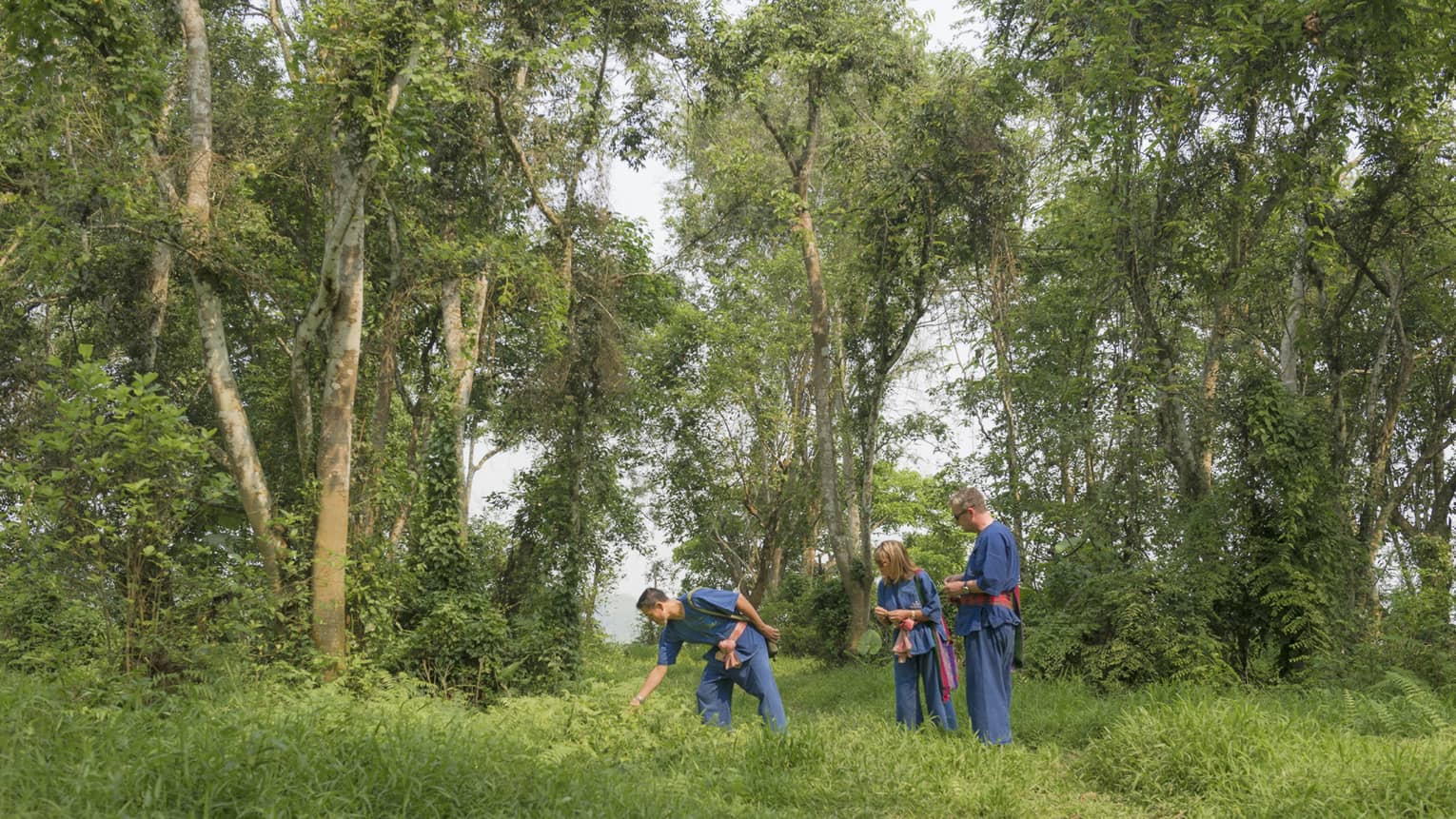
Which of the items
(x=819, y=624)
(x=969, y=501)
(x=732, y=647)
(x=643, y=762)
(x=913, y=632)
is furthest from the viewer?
(x=819, y=624)

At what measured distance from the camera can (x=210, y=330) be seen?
10445mm

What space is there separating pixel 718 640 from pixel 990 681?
2058 millimetres

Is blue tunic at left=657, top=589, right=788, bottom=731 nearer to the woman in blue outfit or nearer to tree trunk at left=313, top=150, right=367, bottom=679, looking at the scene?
the woman in blue outfit

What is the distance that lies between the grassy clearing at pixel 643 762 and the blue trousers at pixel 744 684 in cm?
18

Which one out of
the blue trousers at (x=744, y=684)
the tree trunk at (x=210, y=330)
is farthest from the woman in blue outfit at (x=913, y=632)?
the tree trunk at (x=210, y=330)

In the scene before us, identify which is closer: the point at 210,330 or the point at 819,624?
the point at 210,330

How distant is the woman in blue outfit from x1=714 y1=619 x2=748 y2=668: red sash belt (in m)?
1.13

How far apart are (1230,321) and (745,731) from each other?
44.8 ft

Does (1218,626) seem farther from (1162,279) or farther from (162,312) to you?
(162,312)

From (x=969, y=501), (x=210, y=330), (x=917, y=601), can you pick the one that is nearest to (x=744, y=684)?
(x=917, y=601)

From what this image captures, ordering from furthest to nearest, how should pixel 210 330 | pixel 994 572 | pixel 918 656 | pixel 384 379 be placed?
pixel 384 379, pixel 210 330, pixel 918 656, pixel 994 572

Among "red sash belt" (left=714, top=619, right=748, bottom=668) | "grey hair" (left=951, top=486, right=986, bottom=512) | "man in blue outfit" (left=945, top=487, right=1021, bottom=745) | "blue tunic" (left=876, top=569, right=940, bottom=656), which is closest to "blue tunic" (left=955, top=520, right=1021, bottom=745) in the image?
"man in blue outfit" (left=945, top=487, right=1021, bottom=745)

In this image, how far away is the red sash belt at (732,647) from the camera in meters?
7.39

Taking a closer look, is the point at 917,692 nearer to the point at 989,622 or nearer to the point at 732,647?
the point at 989,622
